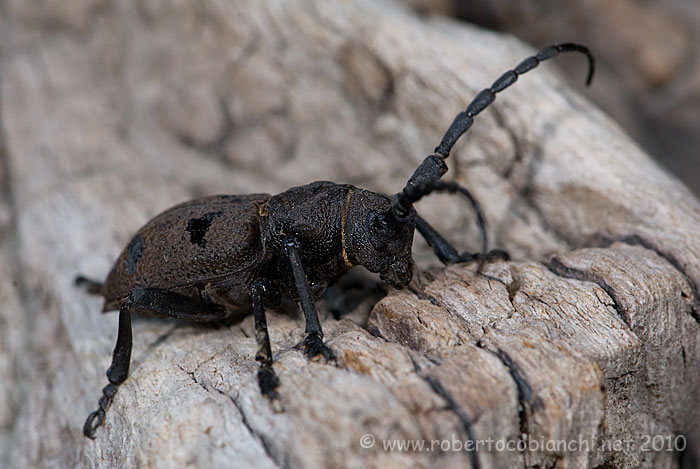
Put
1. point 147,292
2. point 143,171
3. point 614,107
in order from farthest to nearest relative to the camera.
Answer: point 614,107
point 143,171
point 147,292

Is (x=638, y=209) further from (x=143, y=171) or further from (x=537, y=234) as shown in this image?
(x=143, y=171)

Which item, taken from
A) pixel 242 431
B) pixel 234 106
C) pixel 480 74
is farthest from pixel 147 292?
pixel 480 74

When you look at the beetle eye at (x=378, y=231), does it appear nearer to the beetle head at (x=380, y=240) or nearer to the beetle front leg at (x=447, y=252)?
the beetle head at (x=380, y=240)

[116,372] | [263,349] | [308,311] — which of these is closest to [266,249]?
[308,311]

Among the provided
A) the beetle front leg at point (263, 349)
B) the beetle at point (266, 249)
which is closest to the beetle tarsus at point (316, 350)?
the beetle front leg at point (263, 349)

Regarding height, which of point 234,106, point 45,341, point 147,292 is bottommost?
point 45,341

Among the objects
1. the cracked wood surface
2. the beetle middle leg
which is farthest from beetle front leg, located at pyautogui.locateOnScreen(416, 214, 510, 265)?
the beetle middle leg
